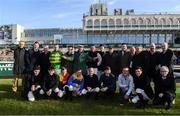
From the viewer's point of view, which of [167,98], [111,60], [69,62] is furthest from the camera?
[69,62]

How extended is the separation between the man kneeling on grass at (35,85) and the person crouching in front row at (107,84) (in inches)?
82.3

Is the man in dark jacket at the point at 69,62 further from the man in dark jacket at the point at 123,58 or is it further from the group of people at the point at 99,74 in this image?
the man in dark jacket at the point at 123,58

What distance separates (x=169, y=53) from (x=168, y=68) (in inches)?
19.7

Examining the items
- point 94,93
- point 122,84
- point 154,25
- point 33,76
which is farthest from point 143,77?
point 154,25

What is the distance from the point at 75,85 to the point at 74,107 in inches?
46.3

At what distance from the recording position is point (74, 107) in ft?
47.2

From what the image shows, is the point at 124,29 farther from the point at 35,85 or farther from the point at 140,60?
the point at 35,85

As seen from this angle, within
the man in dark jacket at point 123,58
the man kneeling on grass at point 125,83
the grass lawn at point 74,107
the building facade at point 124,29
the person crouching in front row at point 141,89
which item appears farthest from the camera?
the building facade at point 124,29

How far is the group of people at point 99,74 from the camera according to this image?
14.4 meters

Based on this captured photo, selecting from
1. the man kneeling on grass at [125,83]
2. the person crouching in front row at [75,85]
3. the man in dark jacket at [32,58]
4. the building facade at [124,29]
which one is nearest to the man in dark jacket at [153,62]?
the man kneeling on grass at [125,83]

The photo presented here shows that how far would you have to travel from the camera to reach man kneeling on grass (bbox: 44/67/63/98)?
1514 centimetres

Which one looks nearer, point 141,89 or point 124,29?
point 141,89

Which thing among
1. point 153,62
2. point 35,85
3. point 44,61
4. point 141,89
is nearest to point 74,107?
point 35,85

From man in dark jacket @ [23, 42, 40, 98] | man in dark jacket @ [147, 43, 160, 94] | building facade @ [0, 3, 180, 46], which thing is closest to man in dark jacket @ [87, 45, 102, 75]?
man in dark jacket @ [23, 42, 40, 98]
